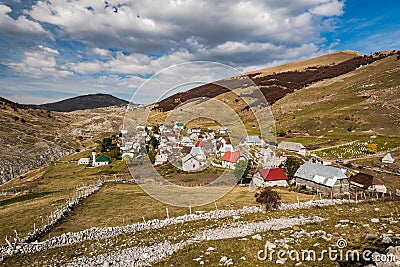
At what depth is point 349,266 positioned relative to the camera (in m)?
12.7

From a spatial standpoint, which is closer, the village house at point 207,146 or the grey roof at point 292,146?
the village house at point 207,146

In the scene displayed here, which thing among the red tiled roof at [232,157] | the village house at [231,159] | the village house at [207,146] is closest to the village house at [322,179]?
the village house at [231,159]

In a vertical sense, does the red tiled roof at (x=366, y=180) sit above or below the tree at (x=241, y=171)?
below

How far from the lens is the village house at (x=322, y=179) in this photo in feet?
178

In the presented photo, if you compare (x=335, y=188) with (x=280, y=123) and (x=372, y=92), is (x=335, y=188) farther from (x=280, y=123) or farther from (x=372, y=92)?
(x=372, y=92)

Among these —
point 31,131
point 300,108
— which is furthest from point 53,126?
point 300,108

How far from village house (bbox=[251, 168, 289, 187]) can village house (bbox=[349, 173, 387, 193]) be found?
15320 millimetres

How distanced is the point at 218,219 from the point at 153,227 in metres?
6.62

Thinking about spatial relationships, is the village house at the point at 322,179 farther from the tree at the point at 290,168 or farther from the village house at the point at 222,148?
the village house at the point at 222,148

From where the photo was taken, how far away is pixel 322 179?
185ft

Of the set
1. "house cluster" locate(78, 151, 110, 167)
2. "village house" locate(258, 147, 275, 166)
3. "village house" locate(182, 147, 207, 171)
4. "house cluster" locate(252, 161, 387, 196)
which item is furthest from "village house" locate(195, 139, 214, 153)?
"house cluster" locate(252, 161, 387, 196)

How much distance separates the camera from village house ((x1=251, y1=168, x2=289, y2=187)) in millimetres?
59050

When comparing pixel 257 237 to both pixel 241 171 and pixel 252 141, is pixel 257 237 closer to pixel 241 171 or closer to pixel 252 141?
pixel 241 171

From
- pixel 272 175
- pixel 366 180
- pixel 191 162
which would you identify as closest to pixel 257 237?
pixel 272 175
